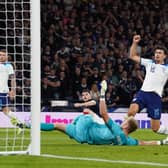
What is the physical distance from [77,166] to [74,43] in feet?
55.0

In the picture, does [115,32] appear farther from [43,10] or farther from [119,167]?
[119,167]

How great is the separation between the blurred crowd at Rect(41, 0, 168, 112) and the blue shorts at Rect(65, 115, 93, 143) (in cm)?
779

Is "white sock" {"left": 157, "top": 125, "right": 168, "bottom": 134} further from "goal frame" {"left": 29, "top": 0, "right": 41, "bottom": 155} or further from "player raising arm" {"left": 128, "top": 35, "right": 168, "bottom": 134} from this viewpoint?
"goal frame" {"left": 29, "top": 0, "right": 41, "bottom": 155}

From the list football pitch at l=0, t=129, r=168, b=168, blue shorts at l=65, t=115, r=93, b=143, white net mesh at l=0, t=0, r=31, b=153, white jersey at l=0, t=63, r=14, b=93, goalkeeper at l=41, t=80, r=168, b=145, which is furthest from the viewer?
white jersey at l=0, t=63, r=14, b=93

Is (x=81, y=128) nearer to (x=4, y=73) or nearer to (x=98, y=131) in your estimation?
(x=98, y=131)

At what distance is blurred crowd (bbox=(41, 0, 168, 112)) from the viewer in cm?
2500

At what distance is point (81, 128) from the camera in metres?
15.1

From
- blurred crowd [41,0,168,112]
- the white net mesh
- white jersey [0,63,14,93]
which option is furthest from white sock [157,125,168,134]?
blurred crowd [41,0,168,112]

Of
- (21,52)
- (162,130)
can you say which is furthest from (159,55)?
(21,52)

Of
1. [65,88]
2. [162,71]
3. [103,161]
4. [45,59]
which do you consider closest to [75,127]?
[162,71]

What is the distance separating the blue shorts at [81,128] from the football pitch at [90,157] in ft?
0.65

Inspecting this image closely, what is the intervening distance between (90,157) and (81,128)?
2.87m

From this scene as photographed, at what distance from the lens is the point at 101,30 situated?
28.6 meters

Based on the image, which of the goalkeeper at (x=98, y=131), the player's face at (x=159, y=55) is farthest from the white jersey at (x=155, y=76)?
the goalkeeper at (x=98, y=131)
